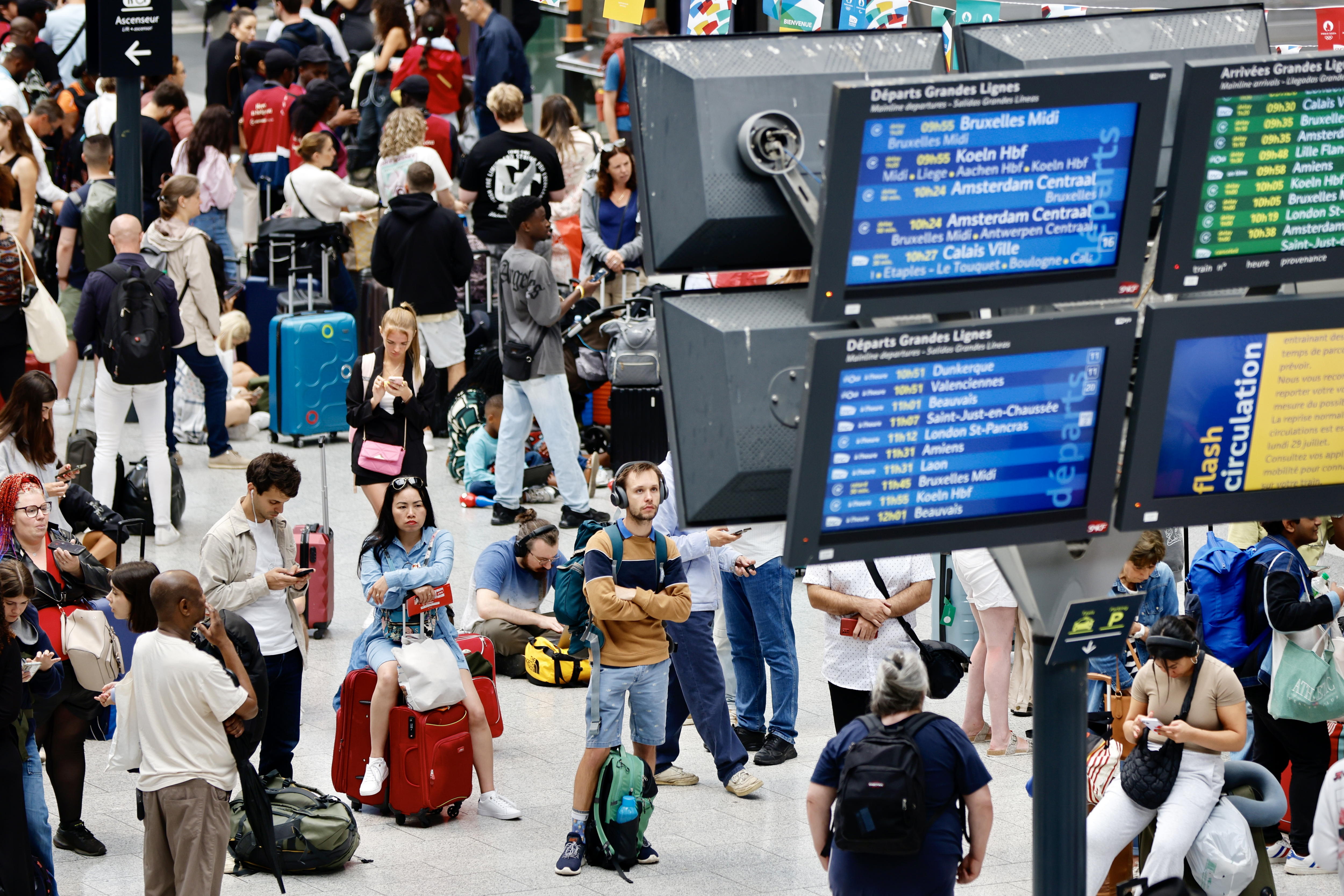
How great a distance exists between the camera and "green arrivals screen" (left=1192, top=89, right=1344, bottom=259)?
4.24 meters

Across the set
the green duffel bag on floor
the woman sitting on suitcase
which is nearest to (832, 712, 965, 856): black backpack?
the green duffel bag on floor

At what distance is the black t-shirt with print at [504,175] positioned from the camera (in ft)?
47.3

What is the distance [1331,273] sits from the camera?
4414mm

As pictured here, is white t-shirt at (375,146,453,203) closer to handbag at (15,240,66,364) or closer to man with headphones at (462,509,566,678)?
handbag at (15,240,66,364)

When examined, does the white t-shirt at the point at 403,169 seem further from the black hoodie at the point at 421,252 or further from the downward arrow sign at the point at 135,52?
the downward arrow sign at the point at 135,52

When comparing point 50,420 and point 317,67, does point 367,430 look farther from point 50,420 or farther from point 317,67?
point 317,67

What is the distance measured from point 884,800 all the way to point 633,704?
7.87 ft

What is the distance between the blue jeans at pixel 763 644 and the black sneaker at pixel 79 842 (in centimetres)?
313

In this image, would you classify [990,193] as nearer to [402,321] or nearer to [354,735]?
[354,735]

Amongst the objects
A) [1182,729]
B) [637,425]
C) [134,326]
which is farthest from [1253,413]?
[637,425]

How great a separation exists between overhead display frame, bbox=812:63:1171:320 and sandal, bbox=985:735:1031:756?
5.32m

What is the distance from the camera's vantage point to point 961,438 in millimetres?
4195

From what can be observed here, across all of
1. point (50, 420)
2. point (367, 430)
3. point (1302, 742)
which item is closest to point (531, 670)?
point (367, 430)

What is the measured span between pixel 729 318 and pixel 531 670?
618cm
